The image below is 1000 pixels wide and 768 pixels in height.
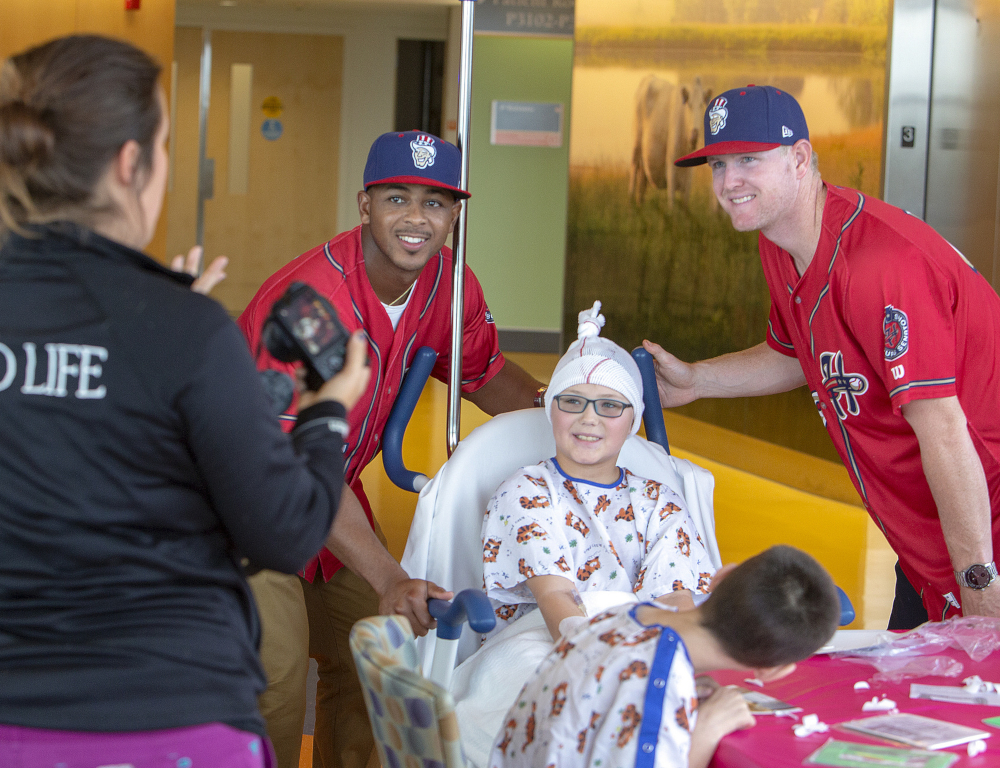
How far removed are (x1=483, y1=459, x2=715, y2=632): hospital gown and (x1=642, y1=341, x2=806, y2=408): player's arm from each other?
0.49 m

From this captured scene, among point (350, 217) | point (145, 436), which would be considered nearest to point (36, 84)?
point (145, 436)

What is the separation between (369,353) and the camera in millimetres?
2557

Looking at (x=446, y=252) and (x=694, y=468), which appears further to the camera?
(x=446, y=252)

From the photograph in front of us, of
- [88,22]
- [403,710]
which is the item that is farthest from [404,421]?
[88,22]

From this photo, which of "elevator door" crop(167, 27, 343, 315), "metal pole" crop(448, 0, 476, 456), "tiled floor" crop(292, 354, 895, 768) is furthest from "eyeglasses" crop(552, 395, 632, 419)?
"elevator door" crop(167, 27, 343, 315)

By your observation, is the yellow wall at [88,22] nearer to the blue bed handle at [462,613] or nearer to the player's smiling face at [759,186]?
the player's smiling face at [759,186]

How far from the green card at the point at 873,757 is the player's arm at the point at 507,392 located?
Result: 1701 millimetres

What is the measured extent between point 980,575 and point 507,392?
4.28ft

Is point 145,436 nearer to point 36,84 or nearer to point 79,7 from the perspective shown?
point 36,84

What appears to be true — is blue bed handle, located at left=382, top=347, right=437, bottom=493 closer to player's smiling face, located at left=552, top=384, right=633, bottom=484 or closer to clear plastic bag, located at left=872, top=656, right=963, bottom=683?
player's smiling face, located at left=552, top=384, right=633, bottom=484

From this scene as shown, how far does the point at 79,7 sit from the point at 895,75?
533 cm

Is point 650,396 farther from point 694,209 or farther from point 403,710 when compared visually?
point 694,209

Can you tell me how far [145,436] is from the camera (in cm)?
118

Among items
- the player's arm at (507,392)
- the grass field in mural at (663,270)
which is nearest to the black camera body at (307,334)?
the player's arm at (507,392)
